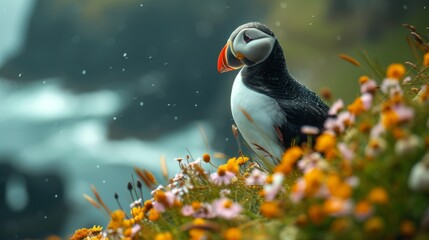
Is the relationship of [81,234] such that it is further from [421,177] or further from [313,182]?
[421,177]

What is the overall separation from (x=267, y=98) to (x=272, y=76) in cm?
20

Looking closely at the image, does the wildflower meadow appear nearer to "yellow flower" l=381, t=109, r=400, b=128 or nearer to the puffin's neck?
"yellow flower" l=381, t=109, r=400, b=128

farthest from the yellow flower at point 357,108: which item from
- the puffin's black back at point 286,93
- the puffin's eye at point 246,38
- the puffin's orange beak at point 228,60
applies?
the puffin's orange beak at point 228,60

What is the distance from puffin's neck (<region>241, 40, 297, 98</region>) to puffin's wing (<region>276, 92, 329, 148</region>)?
0.33ft

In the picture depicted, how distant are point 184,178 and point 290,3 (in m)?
28.4

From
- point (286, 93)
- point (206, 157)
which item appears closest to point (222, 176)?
point (206, 157)

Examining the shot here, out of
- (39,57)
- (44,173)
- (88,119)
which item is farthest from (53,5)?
(44,173)

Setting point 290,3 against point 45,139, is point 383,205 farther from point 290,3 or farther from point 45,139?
point 290,3

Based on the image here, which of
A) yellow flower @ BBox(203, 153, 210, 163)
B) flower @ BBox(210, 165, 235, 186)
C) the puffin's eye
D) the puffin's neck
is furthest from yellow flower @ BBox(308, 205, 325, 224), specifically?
the puffin's eye

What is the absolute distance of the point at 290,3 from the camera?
30672 mm

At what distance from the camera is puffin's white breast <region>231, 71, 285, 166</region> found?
11.9 feet

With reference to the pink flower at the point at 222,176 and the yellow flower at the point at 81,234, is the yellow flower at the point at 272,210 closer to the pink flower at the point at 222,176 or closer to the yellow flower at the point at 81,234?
the pink flower at the point at 222,176

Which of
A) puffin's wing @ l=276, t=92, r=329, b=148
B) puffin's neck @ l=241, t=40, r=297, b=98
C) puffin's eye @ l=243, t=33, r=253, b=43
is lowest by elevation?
puffin's wing @ l=276, t=92, r=329, b=148

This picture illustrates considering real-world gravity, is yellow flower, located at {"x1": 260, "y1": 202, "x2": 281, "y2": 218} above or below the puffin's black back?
above
